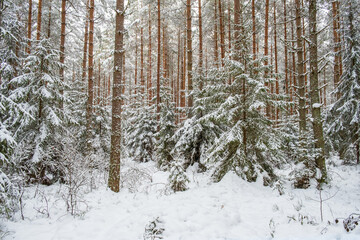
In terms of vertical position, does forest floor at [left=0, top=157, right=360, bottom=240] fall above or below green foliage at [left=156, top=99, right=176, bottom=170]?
below

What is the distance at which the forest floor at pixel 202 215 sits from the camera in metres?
3.96

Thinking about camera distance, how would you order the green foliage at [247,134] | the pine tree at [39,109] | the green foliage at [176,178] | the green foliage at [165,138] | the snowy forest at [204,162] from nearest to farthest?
the snowy forest at [204,162] → the green foliage at [176,178] → the green foliage at [247,134] → the pine tree at [39,109] → the green foliage at [165,138]

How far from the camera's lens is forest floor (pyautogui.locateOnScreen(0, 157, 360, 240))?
3965mm

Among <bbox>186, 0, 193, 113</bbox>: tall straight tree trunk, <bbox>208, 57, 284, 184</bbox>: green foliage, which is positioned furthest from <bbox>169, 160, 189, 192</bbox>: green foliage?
<bbox>186, 0, 193, 113</bbox>: tall straight tree trunk

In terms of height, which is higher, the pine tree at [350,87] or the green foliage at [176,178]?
the pine tree at [350,87]

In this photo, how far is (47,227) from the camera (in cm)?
437

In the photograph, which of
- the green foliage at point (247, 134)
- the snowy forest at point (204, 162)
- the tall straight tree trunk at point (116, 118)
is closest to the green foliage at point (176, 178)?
the snowy forest at point (204, 162)

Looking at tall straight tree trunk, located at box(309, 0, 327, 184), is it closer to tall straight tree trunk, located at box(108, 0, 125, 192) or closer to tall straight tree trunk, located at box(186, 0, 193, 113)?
tall straight tree trunk, located at box(186, 0, 193, 113)

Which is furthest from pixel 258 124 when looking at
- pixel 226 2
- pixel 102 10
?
pixel 226 2

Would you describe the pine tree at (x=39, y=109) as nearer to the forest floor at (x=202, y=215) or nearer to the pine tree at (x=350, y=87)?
the forest floor at (x=202, y=215)

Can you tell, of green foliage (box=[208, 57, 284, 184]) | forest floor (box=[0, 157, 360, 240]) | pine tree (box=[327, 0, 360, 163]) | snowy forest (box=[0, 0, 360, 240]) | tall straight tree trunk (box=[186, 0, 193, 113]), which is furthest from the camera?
tall straight tree trunk (box=[186, 0, 193, 113])

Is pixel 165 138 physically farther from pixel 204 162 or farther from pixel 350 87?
pixel 350 87

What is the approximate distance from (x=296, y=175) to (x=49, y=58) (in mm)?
10688

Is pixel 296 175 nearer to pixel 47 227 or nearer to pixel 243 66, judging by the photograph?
pixel 243 66
